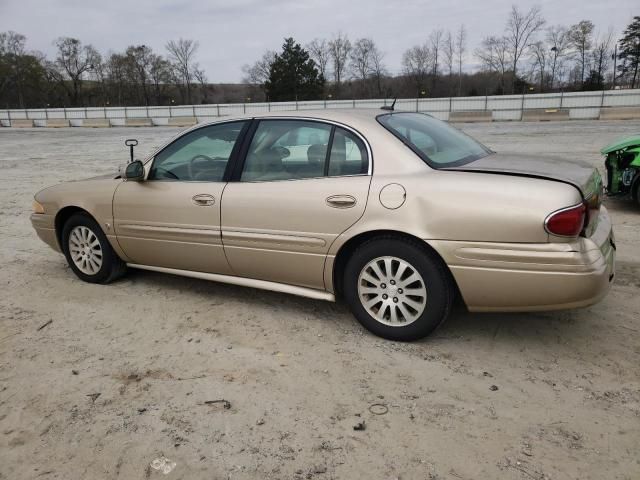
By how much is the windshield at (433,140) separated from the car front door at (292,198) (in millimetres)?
346

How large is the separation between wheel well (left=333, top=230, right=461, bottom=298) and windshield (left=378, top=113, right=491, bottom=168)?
0.50 meters

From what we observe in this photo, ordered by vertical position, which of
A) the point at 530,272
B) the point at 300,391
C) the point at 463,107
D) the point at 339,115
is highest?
the point at 463,107

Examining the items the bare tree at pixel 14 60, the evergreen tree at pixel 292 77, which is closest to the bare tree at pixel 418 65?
the evergreen tree at pixel 292 77

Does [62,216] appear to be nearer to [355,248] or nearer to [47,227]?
[47,227]

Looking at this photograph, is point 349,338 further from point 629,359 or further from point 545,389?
point 629,359

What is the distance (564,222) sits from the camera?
290 cm

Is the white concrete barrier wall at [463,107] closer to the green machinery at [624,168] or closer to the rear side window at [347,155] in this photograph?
the green machinery at [624,168]

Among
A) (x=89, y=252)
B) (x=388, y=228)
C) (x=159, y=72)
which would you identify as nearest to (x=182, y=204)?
(x=89, y=252)

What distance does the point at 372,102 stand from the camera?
3672 cm

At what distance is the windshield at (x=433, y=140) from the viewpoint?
139 inches

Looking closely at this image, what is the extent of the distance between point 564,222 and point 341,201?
1344 mm

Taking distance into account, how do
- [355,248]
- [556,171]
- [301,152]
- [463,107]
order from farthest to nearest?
1. [463,107]
2. [301,152]
3. [355,248]
4. [556,171]

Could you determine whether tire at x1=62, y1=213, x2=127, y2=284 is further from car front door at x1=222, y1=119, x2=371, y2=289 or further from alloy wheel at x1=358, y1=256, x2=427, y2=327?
alloy wheel at x1=358, y1=256, x2=427, y2=327

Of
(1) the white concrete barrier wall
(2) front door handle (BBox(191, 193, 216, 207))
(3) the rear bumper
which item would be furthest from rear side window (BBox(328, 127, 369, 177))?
(1) the white concrete barrier wall
